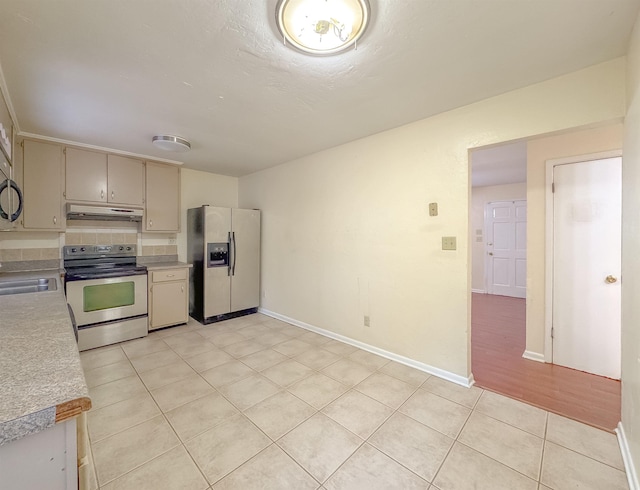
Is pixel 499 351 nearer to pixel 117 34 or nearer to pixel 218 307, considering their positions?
pixel 218 307

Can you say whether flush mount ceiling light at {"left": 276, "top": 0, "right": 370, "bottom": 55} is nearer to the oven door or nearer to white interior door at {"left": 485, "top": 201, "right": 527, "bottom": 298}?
the oven door

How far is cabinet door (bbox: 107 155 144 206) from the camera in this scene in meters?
3.32

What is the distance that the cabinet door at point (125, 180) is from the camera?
3.32m

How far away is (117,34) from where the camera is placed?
1443mm

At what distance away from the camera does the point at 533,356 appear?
2.76m

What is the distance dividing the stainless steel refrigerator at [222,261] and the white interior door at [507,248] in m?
5.00

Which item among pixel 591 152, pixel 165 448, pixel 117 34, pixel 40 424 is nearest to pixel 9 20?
pixel 117 34

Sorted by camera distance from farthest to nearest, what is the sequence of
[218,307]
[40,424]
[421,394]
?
[218,307], [421,394], [40,424]

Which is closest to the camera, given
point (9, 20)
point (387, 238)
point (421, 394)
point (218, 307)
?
point (9, 20)

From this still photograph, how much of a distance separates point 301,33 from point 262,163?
103 inches

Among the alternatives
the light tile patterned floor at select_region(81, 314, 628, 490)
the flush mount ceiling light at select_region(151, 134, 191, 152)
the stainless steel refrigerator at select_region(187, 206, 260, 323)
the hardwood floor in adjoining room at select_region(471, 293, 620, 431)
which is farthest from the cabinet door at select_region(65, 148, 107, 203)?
the hardwood floor in adjoining room at select_region(471, 293, 620, 431)

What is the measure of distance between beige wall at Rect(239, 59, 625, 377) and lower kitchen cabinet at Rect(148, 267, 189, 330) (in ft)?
4.71

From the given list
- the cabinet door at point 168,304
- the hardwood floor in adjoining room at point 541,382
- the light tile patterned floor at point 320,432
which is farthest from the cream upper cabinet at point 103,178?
the hardwood floor in adjoining room at point 541,382

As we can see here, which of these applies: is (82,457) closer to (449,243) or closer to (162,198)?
(449,243)
